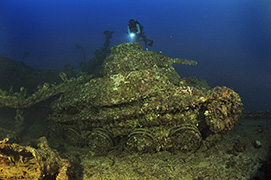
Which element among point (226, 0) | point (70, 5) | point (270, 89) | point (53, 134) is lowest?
point (270, 89)

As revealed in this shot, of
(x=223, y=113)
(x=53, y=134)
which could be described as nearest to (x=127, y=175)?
(x=223, y=113)

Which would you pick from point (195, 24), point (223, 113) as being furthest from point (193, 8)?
point (223, 113)

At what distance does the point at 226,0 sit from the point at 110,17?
13911cm

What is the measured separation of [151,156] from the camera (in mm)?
4578

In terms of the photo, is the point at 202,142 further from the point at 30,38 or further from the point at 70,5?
the point at 70,5

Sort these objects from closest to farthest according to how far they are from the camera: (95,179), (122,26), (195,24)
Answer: (95,179) < (122,26) < (195,24)

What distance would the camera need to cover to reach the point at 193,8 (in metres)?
198

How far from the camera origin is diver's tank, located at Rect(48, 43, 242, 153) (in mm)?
4395

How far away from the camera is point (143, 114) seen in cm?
452

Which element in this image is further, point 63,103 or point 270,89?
point 270,89

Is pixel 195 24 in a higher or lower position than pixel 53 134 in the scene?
higher

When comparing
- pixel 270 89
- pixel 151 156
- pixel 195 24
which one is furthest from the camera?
pixel 195 24

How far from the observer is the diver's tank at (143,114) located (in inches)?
173

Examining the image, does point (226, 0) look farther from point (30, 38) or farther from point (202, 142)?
point (202, 142)
